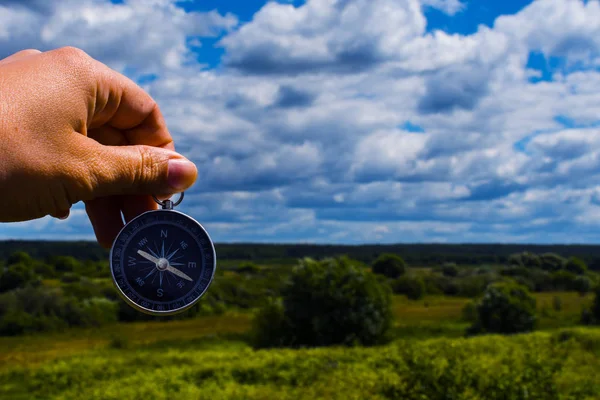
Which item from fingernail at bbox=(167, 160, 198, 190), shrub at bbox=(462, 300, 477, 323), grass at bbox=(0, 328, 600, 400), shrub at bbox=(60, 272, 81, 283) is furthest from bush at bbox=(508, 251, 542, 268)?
fingernail at bbox=(167, 160, 198, 190)

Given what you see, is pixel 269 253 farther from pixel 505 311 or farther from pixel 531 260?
pixel 505 311

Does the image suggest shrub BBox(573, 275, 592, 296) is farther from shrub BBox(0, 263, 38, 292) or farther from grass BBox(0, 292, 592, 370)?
shrub BBox(0, 263, 38, 292)

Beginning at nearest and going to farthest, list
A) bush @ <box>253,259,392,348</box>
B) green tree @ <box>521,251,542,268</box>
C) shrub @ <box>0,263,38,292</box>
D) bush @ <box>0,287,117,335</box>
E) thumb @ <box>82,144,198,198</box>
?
thumb @ <box>82,144,198,198</box>, bush @ <box>253,259,392,348</box>, bush @ <box>0,287,117,335</box>, shrub @ <box>0,263,38,292</box>, green tree @ <box>521,251,542,268</box>

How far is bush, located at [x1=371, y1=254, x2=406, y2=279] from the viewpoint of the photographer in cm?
9644

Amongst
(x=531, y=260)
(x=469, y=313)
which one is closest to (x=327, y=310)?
(x=469, y=313)

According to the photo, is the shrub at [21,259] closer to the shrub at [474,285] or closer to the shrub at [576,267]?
the shrub at [474,285]

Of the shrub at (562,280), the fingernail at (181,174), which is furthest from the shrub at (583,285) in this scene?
the fingernail at (181,174)

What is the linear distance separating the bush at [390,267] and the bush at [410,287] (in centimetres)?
1432

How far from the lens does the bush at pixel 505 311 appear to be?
4684cm

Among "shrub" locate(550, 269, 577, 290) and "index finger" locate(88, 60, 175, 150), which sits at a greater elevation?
"index finger" locate(88, 60, 175, 150)

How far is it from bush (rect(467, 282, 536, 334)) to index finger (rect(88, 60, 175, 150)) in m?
46.5

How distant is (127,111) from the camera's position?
11.2 ft

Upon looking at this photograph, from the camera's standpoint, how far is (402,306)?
71.4m

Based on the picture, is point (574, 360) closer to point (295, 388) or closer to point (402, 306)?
point (295, 388)
